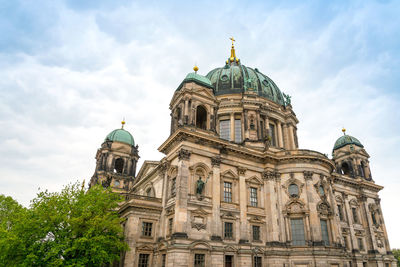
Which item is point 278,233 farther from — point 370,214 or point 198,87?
point 370,214

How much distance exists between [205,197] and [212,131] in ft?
24.4

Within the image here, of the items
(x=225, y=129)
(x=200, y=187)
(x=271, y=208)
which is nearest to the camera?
(x=200, y=187)

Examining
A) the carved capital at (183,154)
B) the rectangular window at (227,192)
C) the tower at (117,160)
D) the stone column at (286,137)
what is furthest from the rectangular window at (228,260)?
the tower at (117,160)

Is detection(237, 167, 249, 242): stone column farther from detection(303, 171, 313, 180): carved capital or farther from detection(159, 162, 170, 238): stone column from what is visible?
detection(159, 162, 170, 238): stone column

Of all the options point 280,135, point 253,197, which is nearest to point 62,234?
point 253,197

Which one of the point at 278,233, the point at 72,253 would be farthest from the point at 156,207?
the point at 278,233

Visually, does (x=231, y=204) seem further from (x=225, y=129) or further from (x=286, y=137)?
(x=286, y=137)

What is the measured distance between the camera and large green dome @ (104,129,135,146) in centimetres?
5682

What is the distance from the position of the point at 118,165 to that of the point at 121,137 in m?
5.64

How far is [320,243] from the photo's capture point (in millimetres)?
29922

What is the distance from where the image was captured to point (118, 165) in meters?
57.7

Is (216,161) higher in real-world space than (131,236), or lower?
higher

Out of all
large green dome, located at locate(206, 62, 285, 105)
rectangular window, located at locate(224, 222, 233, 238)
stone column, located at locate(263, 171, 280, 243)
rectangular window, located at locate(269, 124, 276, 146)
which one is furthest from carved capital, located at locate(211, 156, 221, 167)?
large green dome, located at locate(206, 62, 285, 105)

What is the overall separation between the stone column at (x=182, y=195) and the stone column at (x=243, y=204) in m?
6.63
